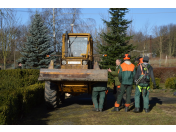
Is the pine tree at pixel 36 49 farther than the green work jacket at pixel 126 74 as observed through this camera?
Yes

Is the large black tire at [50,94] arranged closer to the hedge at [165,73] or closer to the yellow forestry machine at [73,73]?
the yellow forestry machine at [73,73]

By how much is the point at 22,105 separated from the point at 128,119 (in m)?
3.18

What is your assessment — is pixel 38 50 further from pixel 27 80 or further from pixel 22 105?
pixel 22 105

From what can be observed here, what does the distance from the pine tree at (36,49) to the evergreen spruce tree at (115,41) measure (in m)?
5.96

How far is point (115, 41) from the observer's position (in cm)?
1822

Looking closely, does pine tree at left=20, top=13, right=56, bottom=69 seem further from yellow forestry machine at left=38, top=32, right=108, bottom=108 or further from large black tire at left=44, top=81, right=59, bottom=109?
large black tire at left=44, top=81, right=59, bottom=109

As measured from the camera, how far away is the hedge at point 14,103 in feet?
17.8

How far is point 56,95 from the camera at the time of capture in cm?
873

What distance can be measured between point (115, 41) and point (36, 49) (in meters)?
7.62

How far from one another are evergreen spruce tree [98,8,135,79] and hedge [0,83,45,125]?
9926 millimetres

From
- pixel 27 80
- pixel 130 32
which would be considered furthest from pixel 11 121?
pixel 130 32

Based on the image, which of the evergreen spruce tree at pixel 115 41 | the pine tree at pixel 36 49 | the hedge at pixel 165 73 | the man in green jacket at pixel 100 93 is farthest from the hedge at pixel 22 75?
the hedge at pixel 165 73

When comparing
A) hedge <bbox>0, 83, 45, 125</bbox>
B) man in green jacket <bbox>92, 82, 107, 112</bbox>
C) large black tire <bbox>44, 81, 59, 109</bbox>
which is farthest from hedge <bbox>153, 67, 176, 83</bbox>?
hedge <bbox>0, 83, 45, 125</bbox>

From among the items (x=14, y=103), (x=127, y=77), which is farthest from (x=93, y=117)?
(x=14, y=103)
